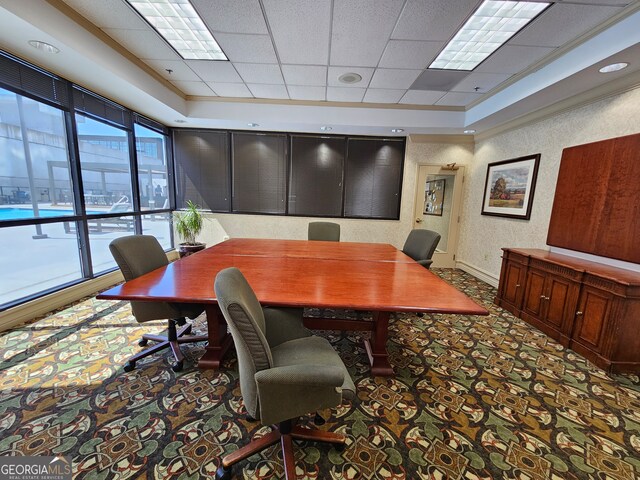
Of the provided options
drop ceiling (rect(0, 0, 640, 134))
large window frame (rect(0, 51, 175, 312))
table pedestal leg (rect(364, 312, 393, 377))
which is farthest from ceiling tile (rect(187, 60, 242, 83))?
table pedestal leg (rect(364, 312, 393, 377))

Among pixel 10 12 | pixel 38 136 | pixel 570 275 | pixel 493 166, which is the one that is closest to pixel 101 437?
pixel 10 12

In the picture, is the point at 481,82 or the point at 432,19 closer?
the point at 432,19

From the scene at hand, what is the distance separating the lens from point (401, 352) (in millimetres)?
2367

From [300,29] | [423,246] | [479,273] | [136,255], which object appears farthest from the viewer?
[479,273]

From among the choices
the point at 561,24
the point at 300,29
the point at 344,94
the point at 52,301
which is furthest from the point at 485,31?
the point at 52,301

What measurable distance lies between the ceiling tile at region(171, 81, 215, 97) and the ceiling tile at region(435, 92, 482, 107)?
146 inches

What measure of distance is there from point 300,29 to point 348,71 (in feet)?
3.11

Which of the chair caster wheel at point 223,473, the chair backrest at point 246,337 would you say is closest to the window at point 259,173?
the chair backrest at point 246,337

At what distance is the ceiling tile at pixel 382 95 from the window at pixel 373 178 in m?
1.02

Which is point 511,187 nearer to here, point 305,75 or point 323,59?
point 323,59

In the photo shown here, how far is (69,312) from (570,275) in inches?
214

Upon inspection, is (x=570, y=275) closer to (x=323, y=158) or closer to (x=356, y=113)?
(x=356, y=113)

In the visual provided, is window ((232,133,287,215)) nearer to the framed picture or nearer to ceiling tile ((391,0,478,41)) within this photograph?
ceiling tile ((391,0,478,41))

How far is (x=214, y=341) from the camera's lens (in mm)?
2127
